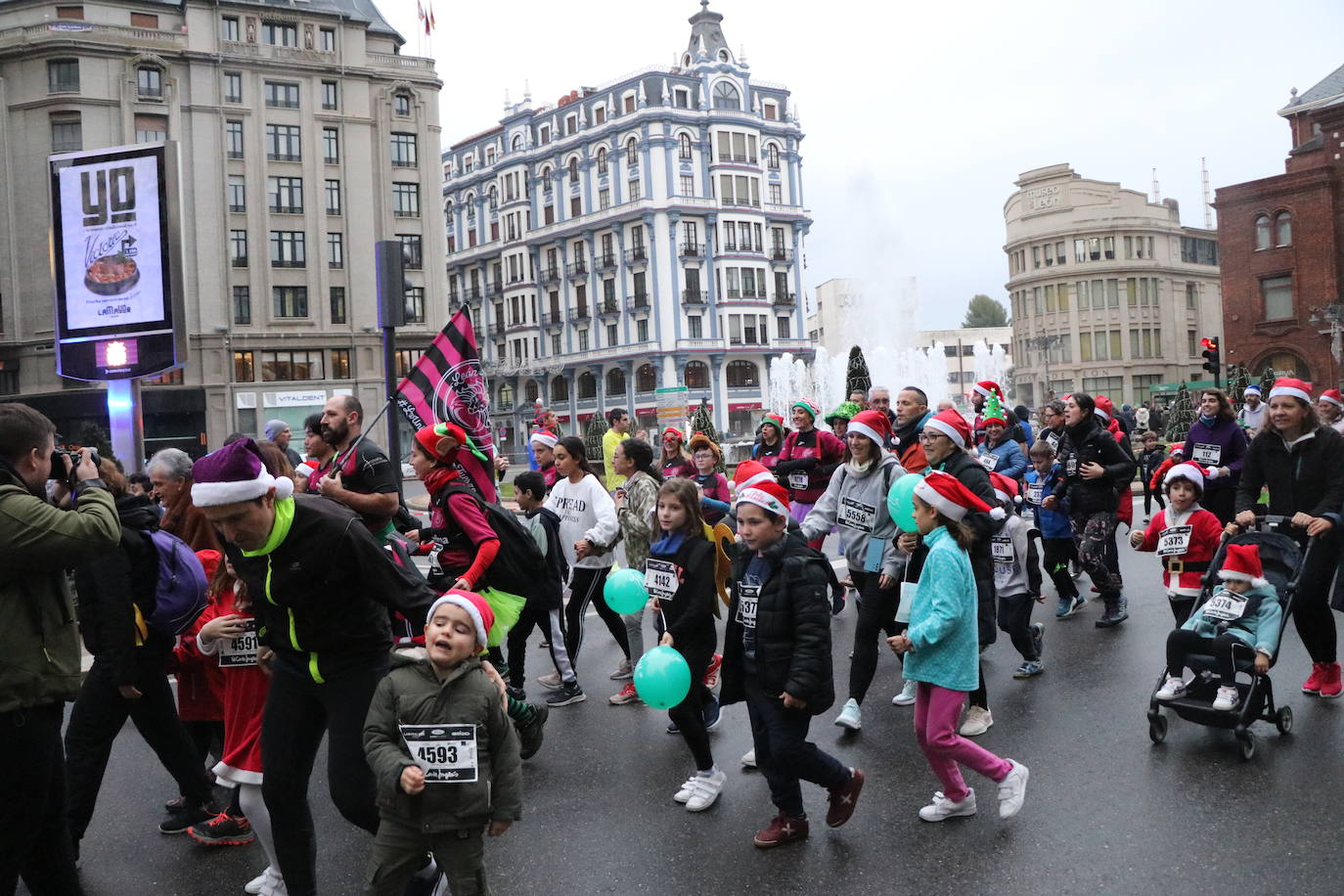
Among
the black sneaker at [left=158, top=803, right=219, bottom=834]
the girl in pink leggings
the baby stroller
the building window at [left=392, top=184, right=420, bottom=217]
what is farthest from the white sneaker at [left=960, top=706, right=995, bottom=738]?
the building window at [left=392, top=184, right=420, bottom=217]

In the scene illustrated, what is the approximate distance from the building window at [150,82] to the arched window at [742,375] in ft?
120

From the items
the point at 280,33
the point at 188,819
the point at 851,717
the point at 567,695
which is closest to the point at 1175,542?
the point at 851,717

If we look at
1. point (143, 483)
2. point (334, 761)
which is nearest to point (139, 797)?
point (143, 483)

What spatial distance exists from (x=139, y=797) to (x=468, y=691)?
3348 mm

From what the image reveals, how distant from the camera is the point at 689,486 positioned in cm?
599

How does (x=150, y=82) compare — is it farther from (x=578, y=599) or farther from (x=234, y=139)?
(x=578, y=599)

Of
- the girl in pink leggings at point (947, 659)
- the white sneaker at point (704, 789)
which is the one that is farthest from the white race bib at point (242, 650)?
the girl in pink leggings at point (947, 659)

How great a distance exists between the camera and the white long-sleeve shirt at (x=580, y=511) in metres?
7.83

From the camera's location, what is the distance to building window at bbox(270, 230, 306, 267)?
51.0 meters

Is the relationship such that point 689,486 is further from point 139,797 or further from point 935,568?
point 139,797

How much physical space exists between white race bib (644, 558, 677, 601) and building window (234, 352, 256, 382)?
4841cm

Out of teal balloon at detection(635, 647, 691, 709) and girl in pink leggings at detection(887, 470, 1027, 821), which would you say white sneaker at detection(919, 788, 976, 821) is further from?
teal balloon at detection(635, 647, 691, 709)

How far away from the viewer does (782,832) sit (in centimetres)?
493

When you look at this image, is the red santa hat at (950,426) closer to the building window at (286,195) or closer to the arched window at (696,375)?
the building window at (286,195)
